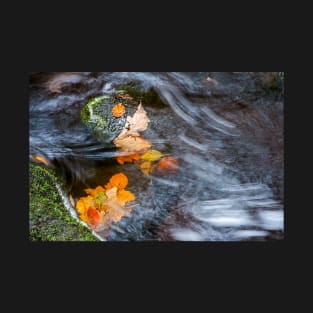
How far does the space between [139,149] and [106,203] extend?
46 cm

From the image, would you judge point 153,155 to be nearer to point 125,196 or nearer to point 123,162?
point 123,162

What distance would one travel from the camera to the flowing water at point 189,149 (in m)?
3.09

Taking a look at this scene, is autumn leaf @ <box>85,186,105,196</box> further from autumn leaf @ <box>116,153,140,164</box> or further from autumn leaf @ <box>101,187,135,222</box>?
autumn leaf @ <box>116,153,140,164</box>

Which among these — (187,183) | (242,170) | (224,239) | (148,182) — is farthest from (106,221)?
(242,170)

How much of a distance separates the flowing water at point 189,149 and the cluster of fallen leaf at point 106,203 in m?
0.05

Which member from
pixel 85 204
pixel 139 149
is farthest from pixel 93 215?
pixel 139 149

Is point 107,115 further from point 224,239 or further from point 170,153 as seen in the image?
point 224,239

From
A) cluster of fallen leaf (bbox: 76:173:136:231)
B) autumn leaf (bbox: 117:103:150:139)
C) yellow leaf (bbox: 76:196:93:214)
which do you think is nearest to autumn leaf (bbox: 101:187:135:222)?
cluster of fallen leaf (bbox: 76:173:136:231)

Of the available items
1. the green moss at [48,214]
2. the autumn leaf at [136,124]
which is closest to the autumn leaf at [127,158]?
the autumn leaf at [136,124]

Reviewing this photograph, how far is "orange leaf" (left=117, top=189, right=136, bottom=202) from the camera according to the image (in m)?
3.12

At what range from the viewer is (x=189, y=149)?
311 cm

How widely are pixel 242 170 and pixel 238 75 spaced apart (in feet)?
2.23

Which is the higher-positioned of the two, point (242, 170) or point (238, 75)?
point (238, 75)

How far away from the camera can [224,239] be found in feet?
10.1
